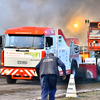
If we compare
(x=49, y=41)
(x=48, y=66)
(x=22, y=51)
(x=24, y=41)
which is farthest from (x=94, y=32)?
(x=48, y=66)

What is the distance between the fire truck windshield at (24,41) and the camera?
11.7 metres

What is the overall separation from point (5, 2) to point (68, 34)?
33.2 ft

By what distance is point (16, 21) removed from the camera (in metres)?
29.6

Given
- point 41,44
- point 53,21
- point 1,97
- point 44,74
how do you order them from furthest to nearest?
point 53,21, point 41,44, point 1,97, point 44,74

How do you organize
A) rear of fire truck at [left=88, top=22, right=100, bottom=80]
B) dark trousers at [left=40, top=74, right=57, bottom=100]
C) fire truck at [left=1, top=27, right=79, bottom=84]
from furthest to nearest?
1. rear of fire truck at [left=88, top=22, right=100, bottom=80]
2. fire truck at [left=1, top=27, right=79, bottom=84]
3. dark trousers at [left=40, top=74, right=57, bottom=100]

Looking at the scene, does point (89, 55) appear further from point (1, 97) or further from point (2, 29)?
point (2, 29)

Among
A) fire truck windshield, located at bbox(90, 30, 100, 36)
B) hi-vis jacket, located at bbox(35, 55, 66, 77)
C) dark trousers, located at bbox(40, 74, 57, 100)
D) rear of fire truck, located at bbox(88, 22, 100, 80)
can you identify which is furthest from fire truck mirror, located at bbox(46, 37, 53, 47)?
fire truck windshield, located at bbox(90, 30, 100, 36)

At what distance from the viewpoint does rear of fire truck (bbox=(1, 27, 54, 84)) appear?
1166cm

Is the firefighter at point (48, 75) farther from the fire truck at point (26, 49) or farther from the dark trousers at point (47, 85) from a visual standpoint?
the fire truck at point (26, 49)

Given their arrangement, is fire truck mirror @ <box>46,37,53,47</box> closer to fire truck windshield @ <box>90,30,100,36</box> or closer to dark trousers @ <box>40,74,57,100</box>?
dark trousers @ <box>40,74,57,100</box>

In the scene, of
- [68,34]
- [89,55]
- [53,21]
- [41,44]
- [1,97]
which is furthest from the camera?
[68,34]

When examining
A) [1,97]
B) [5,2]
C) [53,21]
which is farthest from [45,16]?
[1,97]

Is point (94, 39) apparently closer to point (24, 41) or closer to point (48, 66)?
point (24, 41)

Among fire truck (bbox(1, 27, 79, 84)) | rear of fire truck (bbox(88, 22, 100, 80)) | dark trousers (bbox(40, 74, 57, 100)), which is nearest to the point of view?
dark trousers (bbox(40, 74, 57, 100))
